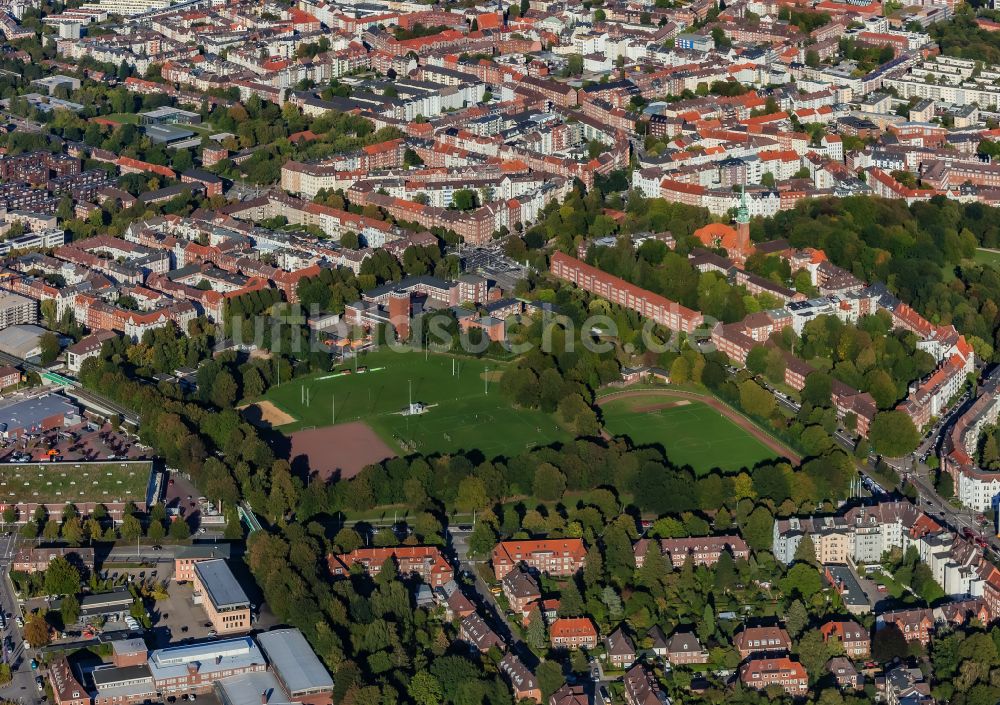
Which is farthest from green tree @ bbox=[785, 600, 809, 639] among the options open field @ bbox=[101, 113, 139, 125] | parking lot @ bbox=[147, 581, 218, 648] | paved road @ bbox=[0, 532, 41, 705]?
open field @ bbox=[101, 113, 139, 125]

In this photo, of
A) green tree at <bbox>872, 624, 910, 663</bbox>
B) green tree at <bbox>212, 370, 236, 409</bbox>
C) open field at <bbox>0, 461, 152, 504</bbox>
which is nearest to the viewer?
green tree at <bbox>872, 624, 910, 663</bbox>

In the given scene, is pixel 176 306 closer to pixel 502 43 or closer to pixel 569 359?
pixel 569 359

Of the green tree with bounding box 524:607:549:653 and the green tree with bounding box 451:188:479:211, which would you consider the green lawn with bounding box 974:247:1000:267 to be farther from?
the green tree with bounding box 524:607:549:653

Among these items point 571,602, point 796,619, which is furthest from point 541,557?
point 796,619

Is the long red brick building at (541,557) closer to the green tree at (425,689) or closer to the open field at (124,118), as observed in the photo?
the green tree at (425,689)

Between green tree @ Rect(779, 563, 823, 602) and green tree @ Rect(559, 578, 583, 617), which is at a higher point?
green tree @ Rect(559, 578, 583, 617)

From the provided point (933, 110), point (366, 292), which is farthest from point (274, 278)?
point (933, 110)
